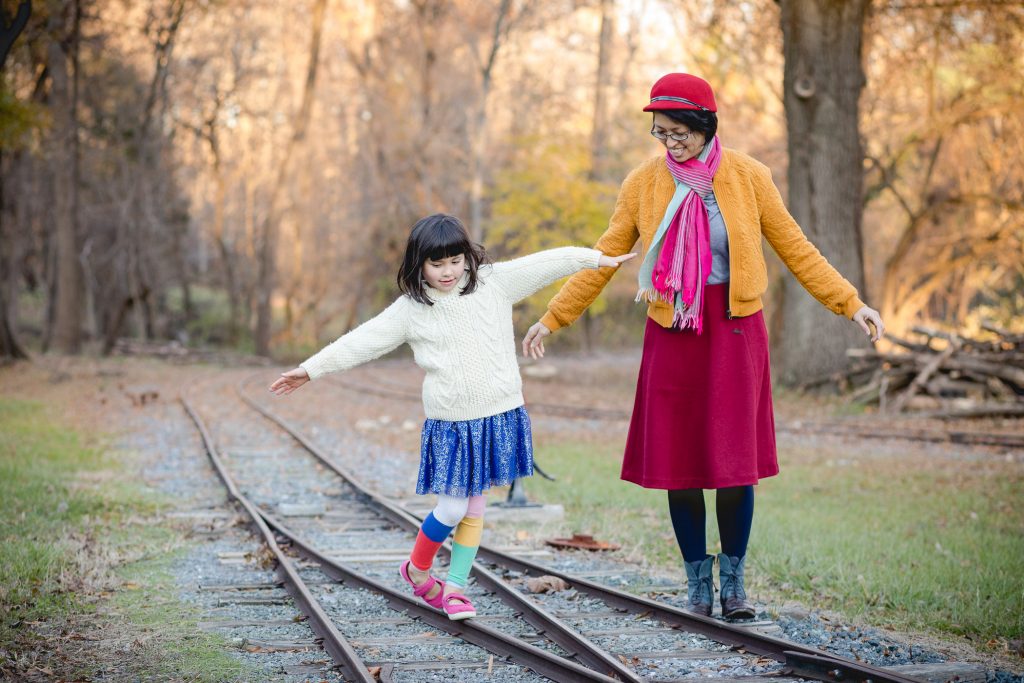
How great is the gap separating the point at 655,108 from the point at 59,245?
24.7 m

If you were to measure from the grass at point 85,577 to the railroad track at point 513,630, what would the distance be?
1.99 ft

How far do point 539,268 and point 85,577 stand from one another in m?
2.97

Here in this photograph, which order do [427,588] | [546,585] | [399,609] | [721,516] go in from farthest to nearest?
[546,585], [399,609], [427,588], [721,516]

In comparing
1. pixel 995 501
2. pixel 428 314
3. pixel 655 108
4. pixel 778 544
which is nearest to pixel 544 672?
pixel 428 314

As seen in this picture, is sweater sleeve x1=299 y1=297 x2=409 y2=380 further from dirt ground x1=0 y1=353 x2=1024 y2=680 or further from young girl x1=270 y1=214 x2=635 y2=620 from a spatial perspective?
dirt ground x1=0 y1=353 x2=1024 y2=680

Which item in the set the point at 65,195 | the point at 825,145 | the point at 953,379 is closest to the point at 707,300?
the point at 953,379

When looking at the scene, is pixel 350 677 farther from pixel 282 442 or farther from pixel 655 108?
pixel 282 442

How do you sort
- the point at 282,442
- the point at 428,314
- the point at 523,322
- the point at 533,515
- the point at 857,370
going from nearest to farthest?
the point at 428,314, the point at 533,515, the point at 282,442, the point at 857,370, the point at 523,322

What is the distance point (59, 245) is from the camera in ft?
85.5

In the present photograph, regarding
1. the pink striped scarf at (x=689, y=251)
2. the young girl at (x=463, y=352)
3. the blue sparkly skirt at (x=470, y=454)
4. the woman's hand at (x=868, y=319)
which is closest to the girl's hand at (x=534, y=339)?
the young girl at (x=463, y=352)

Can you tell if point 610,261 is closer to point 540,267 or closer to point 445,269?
point 540,267

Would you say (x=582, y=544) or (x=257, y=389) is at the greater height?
(x=582, y=544)

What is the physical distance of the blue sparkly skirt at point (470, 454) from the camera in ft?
14.6

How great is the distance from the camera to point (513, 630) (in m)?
4.73
